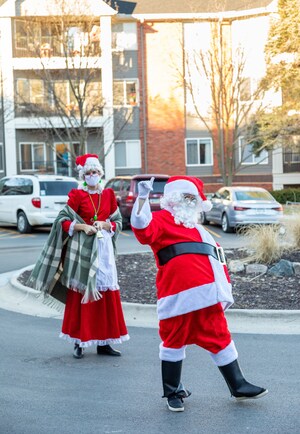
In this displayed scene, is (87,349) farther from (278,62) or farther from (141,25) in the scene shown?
(141,25)

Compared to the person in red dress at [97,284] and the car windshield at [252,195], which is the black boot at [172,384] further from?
the car windshield at [252,195]

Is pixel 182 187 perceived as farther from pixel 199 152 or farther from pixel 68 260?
pixel 199 152

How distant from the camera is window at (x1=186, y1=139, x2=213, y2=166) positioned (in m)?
38.6

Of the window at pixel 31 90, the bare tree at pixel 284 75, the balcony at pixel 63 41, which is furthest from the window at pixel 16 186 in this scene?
the window at pixel 31 90

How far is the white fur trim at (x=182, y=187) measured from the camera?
5.30m

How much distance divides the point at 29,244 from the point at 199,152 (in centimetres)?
2149

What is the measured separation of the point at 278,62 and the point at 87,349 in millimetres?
24071

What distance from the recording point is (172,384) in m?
5.20

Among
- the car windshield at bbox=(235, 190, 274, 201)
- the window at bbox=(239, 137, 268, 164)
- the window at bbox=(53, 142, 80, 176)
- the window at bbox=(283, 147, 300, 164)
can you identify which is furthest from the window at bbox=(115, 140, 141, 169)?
the car windshield at bbox=(235, 190, 274, 201)

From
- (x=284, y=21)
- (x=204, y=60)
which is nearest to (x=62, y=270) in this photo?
(x=284, y=21)

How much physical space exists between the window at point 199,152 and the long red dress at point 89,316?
1249 inches

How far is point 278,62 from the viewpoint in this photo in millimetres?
29328

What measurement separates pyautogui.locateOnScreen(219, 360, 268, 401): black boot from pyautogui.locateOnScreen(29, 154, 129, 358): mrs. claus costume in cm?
193

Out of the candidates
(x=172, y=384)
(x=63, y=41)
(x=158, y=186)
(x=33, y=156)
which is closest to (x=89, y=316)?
(x=172, y=384)
